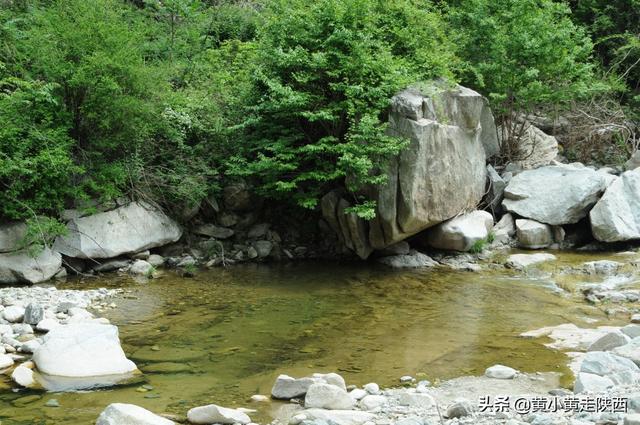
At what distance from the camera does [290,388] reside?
615cm

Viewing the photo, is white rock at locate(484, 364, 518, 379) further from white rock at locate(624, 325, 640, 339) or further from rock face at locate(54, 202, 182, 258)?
rock face at locate(54, 202, 182, 258)

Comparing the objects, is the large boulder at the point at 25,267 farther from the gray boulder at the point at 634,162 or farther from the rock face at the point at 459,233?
the gray boulder at the point at 634,162

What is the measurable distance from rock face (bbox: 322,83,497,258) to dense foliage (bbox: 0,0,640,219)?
14.7 inches

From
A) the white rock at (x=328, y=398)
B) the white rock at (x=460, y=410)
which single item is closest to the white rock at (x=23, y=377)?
the white rock at (x=328, y=398)

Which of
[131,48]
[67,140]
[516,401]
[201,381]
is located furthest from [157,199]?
[516,401]

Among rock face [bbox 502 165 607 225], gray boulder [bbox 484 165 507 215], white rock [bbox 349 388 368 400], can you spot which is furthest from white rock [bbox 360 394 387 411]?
gray boulder [bbox 484 165 507 215]

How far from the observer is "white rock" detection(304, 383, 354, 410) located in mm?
5734

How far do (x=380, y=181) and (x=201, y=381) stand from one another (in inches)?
238

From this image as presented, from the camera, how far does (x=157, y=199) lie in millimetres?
13039

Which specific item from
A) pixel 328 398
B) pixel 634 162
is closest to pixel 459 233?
pixel 634 162

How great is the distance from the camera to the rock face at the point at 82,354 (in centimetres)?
668

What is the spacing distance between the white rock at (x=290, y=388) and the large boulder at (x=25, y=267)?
20.8 ft

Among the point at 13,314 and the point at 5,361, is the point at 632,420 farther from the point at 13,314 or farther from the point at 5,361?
the point at 13,314

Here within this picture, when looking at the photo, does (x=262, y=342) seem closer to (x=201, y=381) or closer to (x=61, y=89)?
(x=201, y=381)
